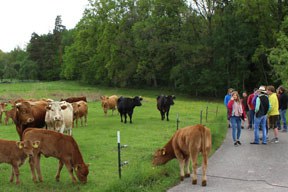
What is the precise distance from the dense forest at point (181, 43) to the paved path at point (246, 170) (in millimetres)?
35462

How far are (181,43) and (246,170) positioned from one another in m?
48.2

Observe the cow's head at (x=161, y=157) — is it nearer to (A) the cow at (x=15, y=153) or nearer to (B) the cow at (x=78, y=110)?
(A) the cow at (x=15, y=153)

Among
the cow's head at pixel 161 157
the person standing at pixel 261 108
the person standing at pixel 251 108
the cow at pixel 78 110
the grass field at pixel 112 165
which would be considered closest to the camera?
the grass field at pixel 112 165

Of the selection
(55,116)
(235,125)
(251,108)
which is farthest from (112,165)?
(251,108)

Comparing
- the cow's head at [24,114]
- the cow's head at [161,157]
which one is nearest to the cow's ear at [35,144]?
the cow's head at [161,157]

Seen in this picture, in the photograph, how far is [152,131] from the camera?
19250 mm

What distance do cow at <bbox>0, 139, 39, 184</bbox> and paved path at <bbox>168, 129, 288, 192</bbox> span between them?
353 centimetres

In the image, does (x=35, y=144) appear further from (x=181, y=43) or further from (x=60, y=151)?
(x=181, y=43)

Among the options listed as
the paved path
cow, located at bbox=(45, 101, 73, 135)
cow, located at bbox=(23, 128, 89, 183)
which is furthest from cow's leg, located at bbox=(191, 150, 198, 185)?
cow, located at bbox=(45, 101, 73, 135)

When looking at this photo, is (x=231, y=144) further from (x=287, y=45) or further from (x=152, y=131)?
(x=287, y=45)

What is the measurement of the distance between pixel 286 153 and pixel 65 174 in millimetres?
7586

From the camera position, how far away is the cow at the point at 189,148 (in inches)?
361

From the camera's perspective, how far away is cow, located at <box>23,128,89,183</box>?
30.5 ft

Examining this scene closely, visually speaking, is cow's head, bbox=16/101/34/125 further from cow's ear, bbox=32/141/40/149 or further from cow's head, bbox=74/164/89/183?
cow's head, bbox=74/164/89/183
